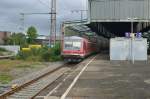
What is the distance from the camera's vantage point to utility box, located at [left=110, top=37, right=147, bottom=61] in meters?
40.3

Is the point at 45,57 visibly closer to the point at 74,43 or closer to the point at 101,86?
the point at 74,43

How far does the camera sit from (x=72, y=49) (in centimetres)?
4062

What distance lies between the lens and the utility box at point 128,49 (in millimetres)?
40344

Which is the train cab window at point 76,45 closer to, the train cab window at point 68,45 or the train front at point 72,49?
the train front at point 72,49

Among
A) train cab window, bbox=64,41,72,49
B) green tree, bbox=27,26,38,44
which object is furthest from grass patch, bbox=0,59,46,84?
green tree, bbox=27,26,38,44

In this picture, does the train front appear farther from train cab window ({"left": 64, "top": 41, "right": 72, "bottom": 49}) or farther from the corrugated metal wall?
the corrugated metal wall

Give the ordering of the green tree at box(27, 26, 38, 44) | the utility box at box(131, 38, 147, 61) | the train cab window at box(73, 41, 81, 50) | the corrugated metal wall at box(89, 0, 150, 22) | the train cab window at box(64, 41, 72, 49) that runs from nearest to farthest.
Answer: the utility box at box(131, 38, 147, 61)
the train cab window at box(73, 41, 81, 50)
the train cab window at box(64, 41, 72, 49)
the corrugated metal wall at box(89, 0, 150, 22)
the green tree at box(27, 26, 38, 44)

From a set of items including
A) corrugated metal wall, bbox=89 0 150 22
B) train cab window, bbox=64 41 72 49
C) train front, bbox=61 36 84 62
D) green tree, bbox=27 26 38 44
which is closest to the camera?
train front, bbox=61 36 84 62

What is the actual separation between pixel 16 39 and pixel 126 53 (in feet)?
294

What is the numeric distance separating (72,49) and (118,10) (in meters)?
13.9

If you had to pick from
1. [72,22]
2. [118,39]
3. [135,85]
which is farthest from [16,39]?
[135,85]

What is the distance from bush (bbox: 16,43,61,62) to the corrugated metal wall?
6.41 meters

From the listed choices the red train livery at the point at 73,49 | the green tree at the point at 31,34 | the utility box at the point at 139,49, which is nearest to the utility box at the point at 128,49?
the utility box at the point at 139,49

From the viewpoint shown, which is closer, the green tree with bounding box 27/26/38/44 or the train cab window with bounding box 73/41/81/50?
the train cab window with bounding box 73/41/81/50
